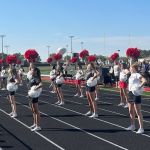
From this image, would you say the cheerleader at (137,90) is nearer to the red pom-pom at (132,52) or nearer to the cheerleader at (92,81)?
the cheerleader at (92,81)

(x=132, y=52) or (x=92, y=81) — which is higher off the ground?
(x=132, y=52)

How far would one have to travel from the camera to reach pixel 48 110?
17.1 meters

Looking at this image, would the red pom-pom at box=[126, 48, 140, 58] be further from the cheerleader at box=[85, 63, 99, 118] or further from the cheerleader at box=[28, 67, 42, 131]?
the cheerleader at box=[28, 67, 42, 131]

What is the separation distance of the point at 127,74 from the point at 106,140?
19.0 ft

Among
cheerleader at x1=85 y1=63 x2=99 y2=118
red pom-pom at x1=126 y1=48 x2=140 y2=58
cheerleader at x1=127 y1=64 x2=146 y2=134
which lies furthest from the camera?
red pom-pom at x1=126 y1=48 x2=140 y2=58

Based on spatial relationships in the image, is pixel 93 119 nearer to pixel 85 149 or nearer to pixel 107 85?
pixel 85 149

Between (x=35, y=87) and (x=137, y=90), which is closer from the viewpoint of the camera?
(x=137, y=90)

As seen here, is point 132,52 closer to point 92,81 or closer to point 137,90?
point 92,81

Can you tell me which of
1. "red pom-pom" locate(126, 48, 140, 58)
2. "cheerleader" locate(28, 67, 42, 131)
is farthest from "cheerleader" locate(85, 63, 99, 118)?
"cheerleader" locate(28, 67, 42, 131)

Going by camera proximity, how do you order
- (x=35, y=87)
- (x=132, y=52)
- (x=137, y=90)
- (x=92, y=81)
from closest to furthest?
(x=137, y=90) → (x=35, y=87) → (x=92, y=81) → (x=132, y=52)

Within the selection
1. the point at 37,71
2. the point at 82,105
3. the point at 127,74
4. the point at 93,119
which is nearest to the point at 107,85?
the point at 82,105

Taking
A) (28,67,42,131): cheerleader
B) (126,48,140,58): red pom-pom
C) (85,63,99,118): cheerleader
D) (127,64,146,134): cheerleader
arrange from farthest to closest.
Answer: (126,48,140,58): red pom-pom < (85,63,99,118): cheerleader < (28,67,42,131): cheerleader < (127,64,146,134): cheerleader

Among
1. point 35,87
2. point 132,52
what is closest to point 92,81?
point 132,52

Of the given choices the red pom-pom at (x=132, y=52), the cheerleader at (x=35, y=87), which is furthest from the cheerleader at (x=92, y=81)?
the cheerleader at (x=35, y=87)
